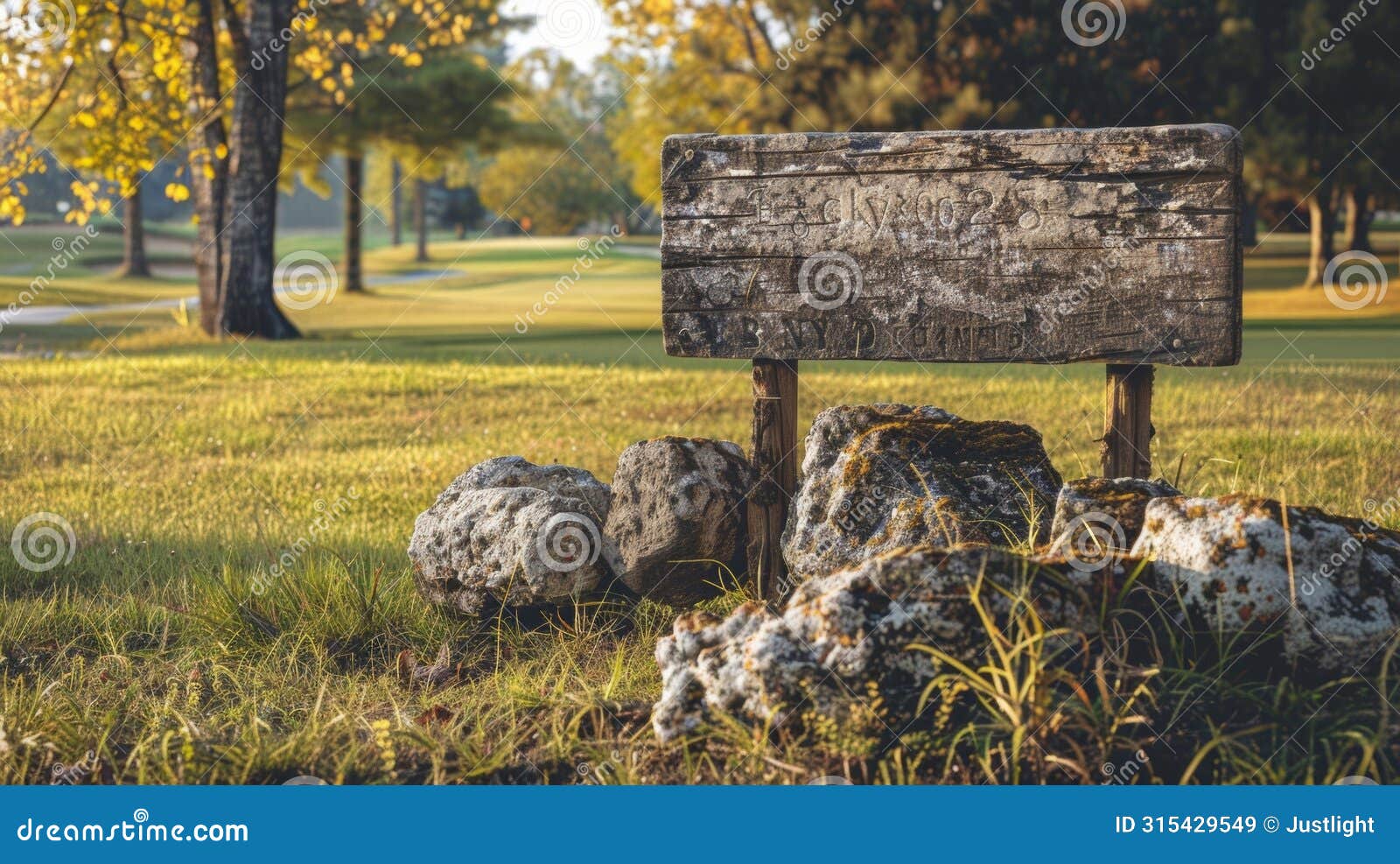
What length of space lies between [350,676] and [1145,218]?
351cm

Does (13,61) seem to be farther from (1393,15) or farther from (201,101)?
(1393,15)

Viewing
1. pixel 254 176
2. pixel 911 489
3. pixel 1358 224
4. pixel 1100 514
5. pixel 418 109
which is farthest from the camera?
pixel 1358 224

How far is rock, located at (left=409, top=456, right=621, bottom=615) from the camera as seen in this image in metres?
5.29

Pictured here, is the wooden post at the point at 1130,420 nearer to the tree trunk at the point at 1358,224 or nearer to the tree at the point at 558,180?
the tree trunk at the point at 1358,224

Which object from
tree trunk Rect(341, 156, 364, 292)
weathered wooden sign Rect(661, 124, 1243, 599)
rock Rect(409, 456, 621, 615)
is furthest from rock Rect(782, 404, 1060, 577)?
tree trunk Rect(341, 156, 364, 292)

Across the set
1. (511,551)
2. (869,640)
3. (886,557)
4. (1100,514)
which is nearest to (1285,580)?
(1100,514)

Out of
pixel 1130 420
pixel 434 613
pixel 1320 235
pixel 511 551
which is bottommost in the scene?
pixel 434 613

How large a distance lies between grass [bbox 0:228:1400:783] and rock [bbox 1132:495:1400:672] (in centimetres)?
12

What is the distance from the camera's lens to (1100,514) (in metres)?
4.48

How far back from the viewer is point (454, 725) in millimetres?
4125

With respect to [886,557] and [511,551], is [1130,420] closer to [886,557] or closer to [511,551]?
[886,557]

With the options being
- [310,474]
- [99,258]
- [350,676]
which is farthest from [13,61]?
[99,258]

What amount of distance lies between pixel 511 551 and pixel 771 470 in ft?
3.71

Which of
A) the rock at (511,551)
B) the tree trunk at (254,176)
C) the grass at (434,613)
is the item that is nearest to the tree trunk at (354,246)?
the tree trunk at (254,176)
